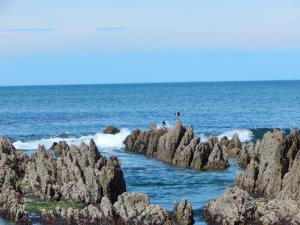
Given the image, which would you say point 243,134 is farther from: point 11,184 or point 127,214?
point 127,214

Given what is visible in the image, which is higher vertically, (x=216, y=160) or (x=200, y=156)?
(x=200, y=156)

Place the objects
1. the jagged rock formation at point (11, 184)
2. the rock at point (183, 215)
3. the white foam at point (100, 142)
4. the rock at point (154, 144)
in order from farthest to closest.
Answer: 1. the white foam at point (100, 142)
2. the rock at point (154, 144)
3. the jagged rock formation at point (11, 184)
4. the rock at point (183, 215)

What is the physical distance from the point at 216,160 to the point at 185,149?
299 cm

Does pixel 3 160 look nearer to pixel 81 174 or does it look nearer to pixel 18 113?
pixel 81 174

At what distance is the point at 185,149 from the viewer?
207 ft

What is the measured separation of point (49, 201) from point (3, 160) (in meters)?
7.71

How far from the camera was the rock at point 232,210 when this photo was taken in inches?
1507

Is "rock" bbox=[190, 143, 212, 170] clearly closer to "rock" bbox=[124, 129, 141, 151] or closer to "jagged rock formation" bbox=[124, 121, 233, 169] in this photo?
"jagged rock formation" bbox=[124, 121, 233, 169]

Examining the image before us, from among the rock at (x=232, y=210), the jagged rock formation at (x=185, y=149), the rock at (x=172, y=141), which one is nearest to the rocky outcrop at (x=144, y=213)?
the rock at (x=232, y=210)

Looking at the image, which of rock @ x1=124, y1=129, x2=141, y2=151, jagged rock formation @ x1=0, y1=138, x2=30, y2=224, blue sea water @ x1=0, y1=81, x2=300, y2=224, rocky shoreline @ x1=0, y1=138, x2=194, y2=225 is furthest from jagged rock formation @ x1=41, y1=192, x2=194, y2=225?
rock @ x1=124, y1=129, x2=141, y2=151

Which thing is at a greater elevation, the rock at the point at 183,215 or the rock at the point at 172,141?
the rock at the point at 172,141

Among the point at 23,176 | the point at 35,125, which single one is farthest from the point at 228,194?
the point at 35,125

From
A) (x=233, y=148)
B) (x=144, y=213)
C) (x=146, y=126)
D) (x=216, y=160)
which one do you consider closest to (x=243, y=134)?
(x=146, y=126)

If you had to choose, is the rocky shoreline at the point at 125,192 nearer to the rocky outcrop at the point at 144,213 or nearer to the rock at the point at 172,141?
the rocky outcrop at the point at 144,213
